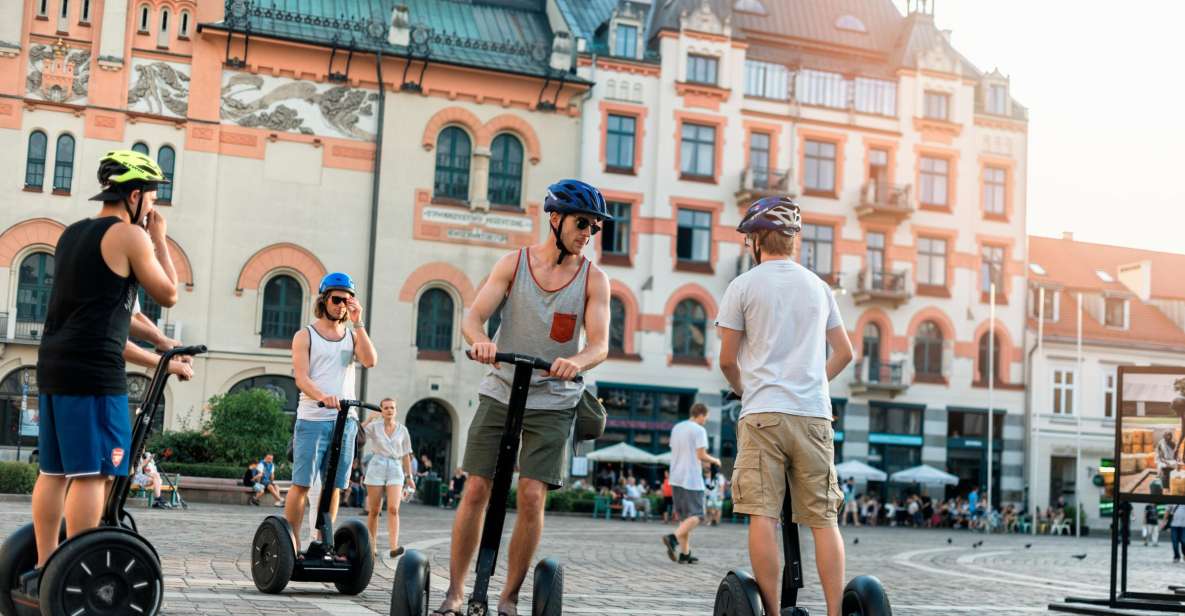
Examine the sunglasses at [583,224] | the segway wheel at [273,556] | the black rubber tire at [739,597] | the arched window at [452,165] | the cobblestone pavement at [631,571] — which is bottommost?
the cobblestone pavement at [631,571]

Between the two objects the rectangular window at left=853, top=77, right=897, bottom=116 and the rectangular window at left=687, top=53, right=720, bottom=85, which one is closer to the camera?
the rectangular window at left=687, top=53, right=720, bottom=85

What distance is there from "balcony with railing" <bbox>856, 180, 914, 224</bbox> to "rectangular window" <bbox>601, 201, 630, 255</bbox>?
27.1ft

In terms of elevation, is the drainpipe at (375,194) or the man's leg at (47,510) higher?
the drainpipe at (375,194)

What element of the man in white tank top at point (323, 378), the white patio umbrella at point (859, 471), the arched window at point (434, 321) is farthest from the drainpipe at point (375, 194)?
the man in white tank top at point (323, 378)

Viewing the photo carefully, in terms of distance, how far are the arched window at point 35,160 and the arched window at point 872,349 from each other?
1033 inches

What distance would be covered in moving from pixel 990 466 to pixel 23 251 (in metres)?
30.9

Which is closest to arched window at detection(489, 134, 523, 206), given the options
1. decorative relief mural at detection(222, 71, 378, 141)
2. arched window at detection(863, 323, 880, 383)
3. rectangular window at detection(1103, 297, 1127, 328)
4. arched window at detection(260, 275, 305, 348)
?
decorative relief mural at detection(222, 71, 378, 141)

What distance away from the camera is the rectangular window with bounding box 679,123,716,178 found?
43.5 m

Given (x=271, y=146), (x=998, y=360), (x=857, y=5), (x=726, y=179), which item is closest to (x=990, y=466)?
(x=998, y=360)

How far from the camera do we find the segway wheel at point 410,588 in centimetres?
632

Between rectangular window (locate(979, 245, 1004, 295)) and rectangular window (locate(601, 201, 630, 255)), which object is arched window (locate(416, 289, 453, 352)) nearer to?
rectangular window (locate(601, 201, 630, 255))

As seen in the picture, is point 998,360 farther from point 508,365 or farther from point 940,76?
point 508,365

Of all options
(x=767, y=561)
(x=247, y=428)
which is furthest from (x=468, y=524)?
(x=247, y=428)

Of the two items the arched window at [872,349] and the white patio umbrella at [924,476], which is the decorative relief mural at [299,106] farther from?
the white patio umbrella at [924,476]
